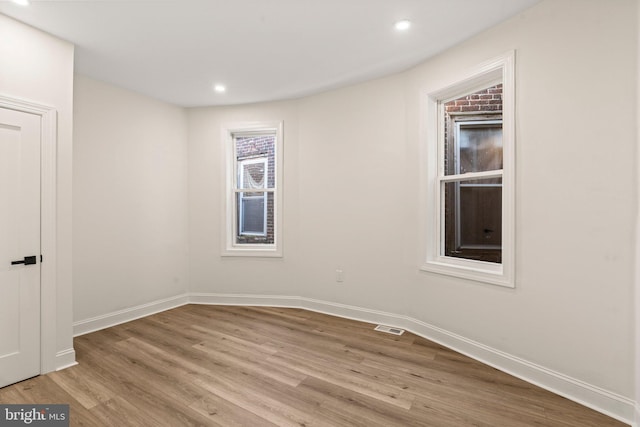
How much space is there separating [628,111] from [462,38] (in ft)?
4.39

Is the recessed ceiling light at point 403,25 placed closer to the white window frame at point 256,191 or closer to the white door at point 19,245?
the white window frame at point 256,191

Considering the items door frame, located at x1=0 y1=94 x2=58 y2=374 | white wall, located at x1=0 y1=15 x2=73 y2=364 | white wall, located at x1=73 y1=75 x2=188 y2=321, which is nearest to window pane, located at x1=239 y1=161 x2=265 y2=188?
white wall, located at x1=73 y1=75 x2=188 y2=321

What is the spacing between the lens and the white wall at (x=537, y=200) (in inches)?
76.0

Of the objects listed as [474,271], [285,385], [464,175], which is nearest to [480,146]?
[464,175]

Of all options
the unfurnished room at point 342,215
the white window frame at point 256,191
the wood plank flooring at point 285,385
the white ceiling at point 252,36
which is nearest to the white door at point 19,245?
the unfurnished room at point 342,215

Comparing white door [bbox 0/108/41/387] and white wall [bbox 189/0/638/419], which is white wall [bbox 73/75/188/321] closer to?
white door [bbox 0/108/41/387]

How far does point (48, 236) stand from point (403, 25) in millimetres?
3188

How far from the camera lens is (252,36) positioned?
2.58 meters

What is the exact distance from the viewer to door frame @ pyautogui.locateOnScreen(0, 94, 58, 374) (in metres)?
2.45

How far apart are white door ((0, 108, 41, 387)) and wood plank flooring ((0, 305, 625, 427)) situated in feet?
0.76

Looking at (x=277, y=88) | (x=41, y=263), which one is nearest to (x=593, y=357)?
(x=277, y=88)

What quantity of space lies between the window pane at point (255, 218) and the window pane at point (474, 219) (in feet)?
7.51

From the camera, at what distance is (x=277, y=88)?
370cm

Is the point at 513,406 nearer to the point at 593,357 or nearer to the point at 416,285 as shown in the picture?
the point at 593,357
